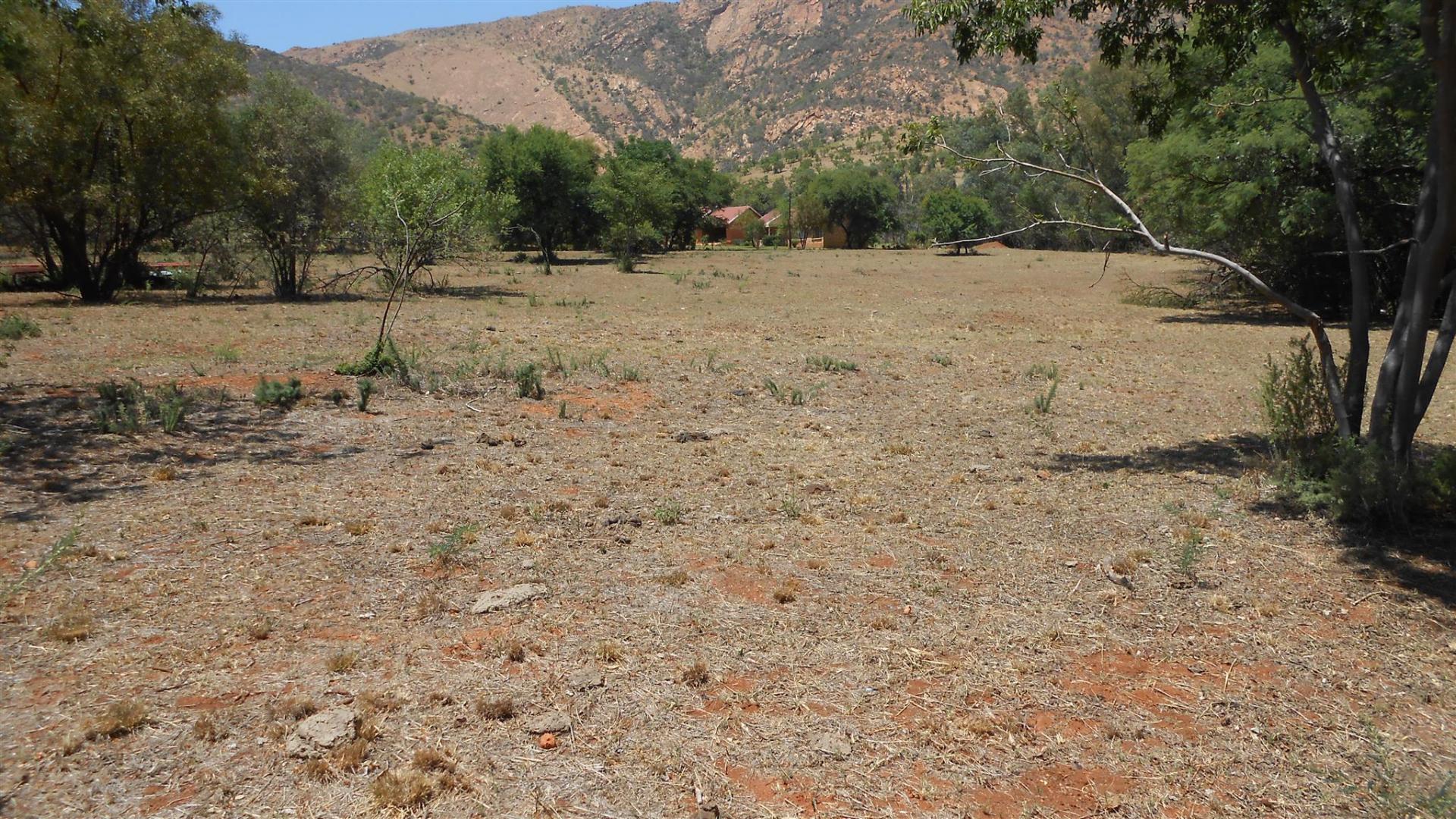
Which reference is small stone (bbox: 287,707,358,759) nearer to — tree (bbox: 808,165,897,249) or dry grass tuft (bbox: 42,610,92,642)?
dry grass tuft (bbox: 42,610,92,642)

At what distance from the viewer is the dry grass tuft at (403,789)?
3410 mm

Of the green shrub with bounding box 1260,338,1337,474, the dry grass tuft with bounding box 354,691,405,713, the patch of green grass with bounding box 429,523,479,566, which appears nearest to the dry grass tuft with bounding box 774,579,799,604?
the patch of green grass with bounding box 429,523,479,566

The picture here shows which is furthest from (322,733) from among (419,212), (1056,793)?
(419,212)

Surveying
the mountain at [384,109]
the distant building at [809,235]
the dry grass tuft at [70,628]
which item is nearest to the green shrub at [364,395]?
the dry grass tuft at [70,628]

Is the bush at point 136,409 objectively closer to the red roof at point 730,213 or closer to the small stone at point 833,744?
the small stone at point 833,744

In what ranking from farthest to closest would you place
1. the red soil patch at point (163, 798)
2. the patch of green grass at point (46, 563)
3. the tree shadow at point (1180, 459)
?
the tree shadow at point (1180, 459) → the patch of green grass at point (46, 563) → the red soil patch at point (163, 798)

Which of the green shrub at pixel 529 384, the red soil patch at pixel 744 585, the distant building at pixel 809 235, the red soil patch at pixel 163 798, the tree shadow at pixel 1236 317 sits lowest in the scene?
the red soil patch at pixel 163 798

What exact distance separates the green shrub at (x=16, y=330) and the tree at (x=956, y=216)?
5507cm

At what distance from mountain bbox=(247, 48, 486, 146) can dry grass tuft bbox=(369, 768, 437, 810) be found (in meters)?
85.6

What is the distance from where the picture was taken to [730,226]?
272 feet

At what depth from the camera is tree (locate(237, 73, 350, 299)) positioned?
22703 millimetres

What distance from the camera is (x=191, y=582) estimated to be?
5.25 metres

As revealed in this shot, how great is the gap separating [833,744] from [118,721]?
2.97m

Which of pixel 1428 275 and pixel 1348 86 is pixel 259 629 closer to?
pixel 1428 275
